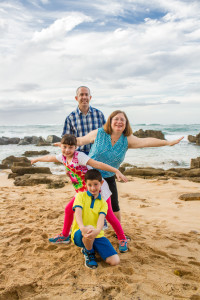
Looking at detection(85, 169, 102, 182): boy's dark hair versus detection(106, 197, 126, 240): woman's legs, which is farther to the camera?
detection(106, 197, 126, 240): woman's legs

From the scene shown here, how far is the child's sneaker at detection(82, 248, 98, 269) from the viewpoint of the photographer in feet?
10.2

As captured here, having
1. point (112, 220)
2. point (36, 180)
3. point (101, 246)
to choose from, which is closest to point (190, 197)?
point (112, 220)

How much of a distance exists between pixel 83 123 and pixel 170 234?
242cm

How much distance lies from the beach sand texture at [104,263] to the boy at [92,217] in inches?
5.0

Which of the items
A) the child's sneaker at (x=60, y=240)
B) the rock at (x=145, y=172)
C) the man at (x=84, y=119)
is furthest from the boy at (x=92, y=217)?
the rock at (x=145, y=172)

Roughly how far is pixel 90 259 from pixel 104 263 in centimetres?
20

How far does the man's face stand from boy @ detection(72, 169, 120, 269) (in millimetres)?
1655

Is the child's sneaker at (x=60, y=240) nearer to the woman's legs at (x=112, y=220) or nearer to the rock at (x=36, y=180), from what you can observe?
the woman's legs at (x=112, y=220)

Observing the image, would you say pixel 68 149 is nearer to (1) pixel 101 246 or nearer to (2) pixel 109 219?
(2) pixel 109 219

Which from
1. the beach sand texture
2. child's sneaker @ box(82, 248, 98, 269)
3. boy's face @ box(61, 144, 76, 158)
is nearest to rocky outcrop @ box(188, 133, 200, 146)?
the beach sand texture

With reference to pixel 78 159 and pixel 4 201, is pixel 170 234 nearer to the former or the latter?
pixel 78 159

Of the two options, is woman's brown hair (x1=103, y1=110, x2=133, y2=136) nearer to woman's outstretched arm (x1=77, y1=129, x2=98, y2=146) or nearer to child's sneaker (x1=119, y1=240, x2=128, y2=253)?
→ woman's outstretched arm (x1=77, y1=129, x2=98, y2=146)

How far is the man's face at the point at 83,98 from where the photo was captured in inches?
171

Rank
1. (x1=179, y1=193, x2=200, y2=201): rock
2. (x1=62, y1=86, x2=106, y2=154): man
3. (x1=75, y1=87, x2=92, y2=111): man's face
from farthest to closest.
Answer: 1. (x1=179, y1=193, x2=200, y2=201): rock
2. (x1=62, y1=86, x2=106, y2=154): man
3. (x1=75, y1=87, x2=92, y2=111): man's face
